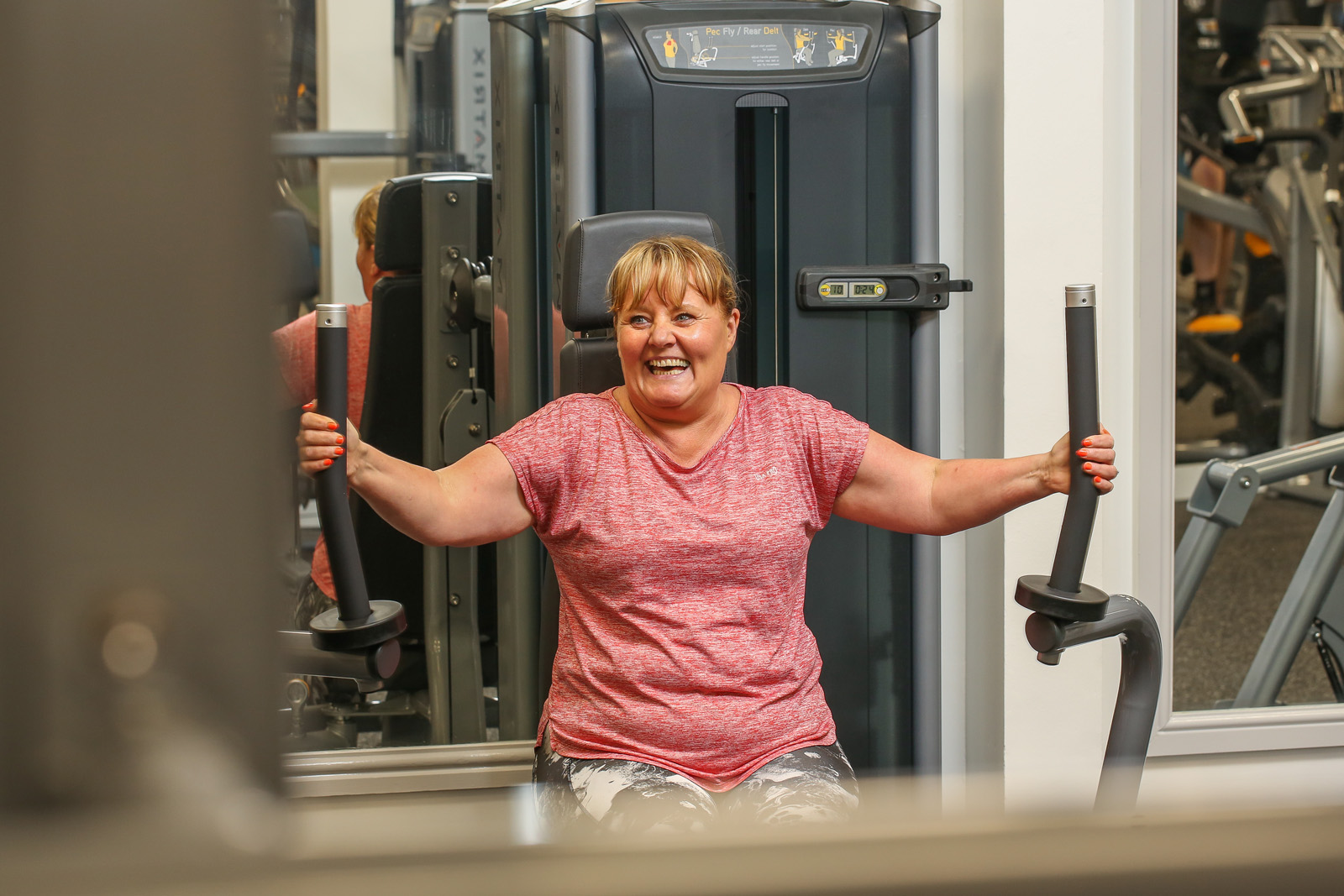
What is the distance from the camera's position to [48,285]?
19 centimetres

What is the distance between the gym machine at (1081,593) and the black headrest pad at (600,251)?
2.07ft

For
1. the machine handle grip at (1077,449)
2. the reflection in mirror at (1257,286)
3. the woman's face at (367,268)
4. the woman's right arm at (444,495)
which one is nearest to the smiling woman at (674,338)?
the woman's right arm at (444,495)

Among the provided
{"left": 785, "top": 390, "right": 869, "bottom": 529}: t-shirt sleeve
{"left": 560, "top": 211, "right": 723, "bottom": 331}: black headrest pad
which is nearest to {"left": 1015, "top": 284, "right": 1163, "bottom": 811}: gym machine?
{"left": 785, "top": 390, "right": 869, "bottom": 529}: t-shirt sleeve

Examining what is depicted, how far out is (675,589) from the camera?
155cm

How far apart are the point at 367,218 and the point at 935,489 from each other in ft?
4.90

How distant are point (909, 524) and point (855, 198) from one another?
0.72 m

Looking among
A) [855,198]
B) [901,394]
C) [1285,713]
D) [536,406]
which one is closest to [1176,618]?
[1285,713]

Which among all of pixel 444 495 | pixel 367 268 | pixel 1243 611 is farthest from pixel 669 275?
pixel 1243 611

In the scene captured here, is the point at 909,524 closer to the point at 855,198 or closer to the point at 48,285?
the point at 855,198

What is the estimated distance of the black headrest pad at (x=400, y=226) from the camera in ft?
7.71

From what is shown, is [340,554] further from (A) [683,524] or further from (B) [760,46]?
(B) [760,46]

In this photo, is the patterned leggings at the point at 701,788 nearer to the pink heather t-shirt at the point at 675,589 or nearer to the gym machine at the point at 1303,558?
the pink heather t-shirt at the point at 675,589

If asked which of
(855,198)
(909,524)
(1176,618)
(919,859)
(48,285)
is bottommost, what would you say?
(1176,618)

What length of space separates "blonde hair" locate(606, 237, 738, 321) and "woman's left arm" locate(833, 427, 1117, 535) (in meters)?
0.34
